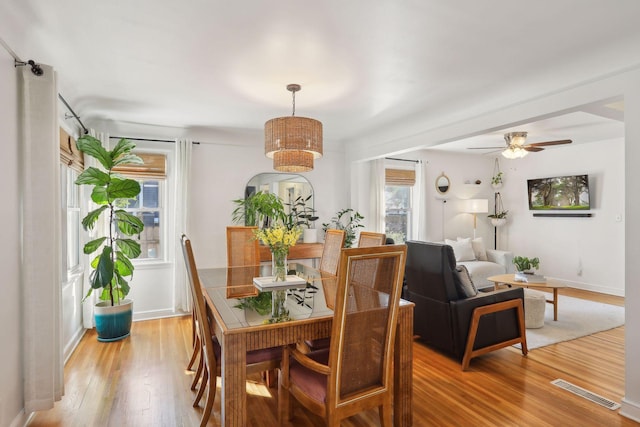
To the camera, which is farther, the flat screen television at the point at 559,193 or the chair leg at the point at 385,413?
the flat screen television at the point at 559,193

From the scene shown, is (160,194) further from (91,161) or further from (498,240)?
(498,240)

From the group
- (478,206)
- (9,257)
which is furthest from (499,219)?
(9,257)

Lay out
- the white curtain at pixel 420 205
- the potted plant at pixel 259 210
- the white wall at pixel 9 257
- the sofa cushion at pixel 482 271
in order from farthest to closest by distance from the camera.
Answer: the white curtain at pixel 420 205 → the sofa cushion at pixel 482 271 → the potted plant at pixel 259 210 → the white wall at pixel 9 257

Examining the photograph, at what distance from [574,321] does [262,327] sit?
4240 mm

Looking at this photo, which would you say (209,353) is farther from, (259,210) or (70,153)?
(259,210)

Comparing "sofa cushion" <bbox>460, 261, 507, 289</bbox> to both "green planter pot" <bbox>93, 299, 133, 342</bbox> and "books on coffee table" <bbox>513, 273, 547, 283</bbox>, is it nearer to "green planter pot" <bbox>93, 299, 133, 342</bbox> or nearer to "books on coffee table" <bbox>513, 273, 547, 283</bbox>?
"books on coffee table" <bbox>513, 273, 547, 283</bbox>

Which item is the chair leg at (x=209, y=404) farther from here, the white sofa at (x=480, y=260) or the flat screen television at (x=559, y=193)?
the flat screen television at (x=559, y=193)

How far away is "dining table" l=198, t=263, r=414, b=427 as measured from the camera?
5.64 ft

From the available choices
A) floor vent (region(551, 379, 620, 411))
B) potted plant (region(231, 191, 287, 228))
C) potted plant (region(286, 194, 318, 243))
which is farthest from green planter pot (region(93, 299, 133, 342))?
floor vent (region(551, 379, 620, 411))

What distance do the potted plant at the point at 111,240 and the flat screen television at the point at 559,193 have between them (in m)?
6.66

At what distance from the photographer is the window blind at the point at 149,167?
4.38 m

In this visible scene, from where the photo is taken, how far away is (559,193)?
6.14m

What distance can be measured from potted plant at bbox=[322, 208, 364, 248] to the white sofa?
5.75ft

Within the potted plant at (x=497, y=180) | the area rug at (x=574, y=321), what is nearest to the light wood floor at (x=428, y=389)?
the area rug at (x=574, y=321)
